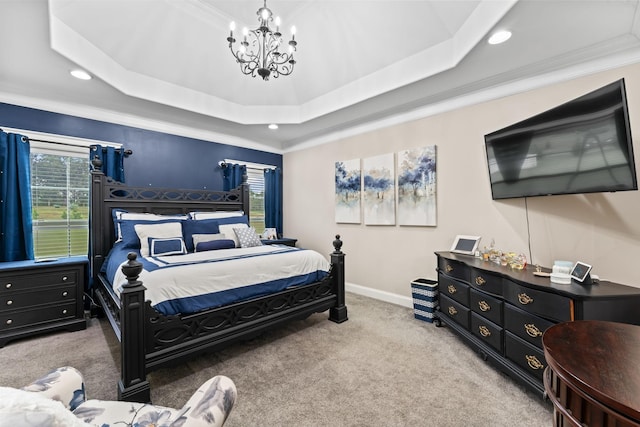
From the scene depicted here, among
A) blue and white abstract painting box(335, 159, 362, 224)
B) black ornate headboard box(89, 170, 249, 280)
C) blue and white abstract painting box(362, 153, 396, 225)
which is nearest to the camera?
black ornate headboard box(89, 170, 249, 280)

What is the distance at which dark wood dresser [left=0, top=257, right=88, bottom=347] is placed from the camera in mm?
2680

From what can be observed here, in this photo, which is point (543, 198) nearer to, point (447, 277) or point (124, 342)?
point (447, 277)

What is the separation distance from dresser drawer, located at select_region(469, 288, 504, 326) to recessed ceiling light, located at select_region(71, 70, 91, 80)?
14.2 ft

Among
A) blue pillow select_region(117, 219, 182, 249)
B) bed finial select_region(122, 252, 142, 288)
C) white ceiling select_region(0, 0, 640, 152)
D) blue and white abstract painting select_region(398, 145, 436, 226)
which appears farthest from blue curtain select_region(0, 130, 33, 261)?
blue and white abstract painting select_region(398, 145, 436, 226)

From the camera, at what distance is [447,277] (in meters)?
2.93

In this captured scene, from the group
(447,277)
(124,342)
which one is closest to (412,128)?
(447,277)

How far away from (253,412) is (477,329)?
196 centimetres

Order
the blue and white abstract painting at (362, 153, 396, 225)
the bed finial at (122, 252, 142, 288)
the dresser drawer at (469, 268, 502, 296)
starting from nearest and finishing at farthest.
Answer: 1. the bed finial at (122, 252, 142, 288)
2. the dresser drawer at (469, 268, 502, 296)
3. the blue and white abstract painting at (362, 153, 396, 225)

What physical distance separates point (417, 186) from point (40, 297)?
4.35 meters

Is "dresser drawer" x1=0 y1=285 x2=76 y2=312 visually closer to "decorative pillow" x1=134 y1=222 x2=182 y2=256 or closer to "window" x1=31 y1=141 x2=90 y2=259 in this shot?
"window" x1=31 y1=141 x2=90 y2=259

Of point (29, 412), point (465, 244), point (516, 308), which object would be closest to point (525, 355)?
point (516, 308)

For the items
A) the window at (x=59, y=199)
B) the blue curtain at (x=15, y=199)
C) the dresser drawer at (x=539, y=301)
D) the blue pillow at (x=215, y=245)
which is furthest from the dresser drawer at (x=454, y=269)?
the blue curtain at (x=15, y=199)

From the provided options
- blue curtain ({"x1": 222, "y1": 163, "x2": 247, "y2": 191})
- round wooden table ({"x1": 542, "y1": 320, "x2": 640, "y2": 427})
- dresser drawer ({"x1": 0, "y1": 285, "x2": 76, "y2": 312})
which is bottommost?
dresser drawer ({"x1": 0, "y1": 285, "x2": 76, "y2": 312})

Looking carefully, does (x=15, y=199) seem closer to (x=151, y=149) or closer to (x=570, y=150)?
(x=151, y=149)
